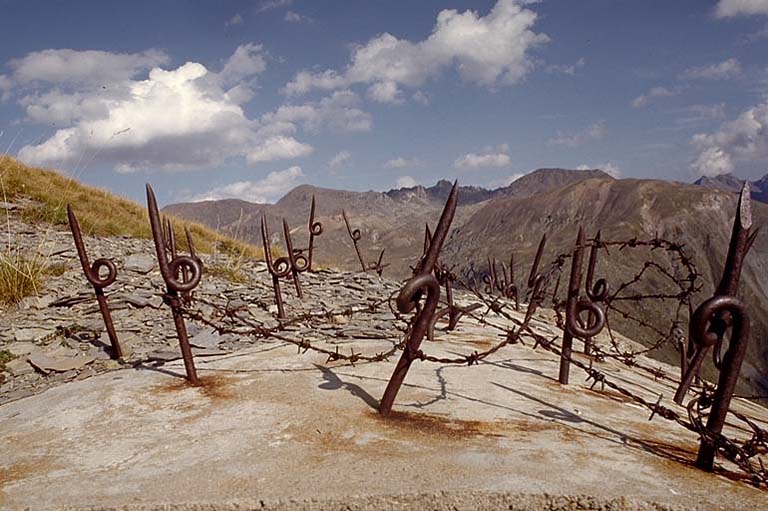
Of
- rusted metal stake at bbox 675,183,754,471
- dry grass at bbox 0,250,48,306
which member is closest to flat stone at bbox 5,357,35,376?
dry grass at bbox 0,250,48,306

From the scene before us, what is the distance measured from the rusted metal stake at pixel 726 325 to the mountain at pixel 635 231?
41173mm

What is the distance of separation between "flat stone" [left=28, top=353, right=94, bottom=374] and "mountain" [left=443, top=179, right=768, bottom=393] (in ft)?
134

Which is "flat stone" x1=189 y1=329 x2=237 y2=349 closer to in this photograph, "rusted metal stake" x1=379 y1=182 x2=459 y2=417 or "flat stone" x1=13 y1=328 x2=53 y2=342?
"flat stone" x1=13 y1=328 x2=53 y2=342

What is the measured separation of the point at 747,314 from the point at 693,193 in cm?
11043

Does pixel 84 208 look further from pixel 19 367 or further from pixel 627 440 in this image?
pixel 627 440

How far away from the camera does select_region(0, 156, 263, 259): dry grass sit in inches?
420

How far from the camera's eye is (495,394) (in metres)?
3.71

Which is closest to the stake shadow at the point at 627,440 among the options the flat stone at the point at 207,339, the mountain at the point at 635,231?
the flat stone at the point at 207,339

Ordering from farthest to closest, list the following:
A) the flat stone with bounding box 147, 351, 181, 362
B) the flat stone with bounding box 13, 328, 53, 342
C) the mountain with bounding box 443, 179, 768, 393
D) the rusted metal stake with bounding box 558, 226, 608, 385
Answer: the mountain with bounding box 443, 179, 768, 393 < the flat stone with bounding box 13, 328, 53, 342 < the flat stone with bounding box 147, 351, 181, 362 < the rusted metal stake with bounding box 558, 226, 608, 385

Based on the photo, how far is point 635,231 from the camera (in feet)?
279

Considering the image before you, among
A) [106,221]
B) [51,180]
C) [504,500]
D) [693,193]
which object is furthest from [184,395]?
[693,193]

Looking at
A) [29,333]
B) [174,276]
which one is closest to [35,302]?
[29,333]

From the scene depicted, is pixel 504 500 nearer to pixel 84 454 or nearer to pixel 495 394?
pixel 495 394

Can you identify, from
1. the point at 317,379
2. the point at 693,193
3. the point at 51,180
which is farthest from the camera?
the point at 693,193
